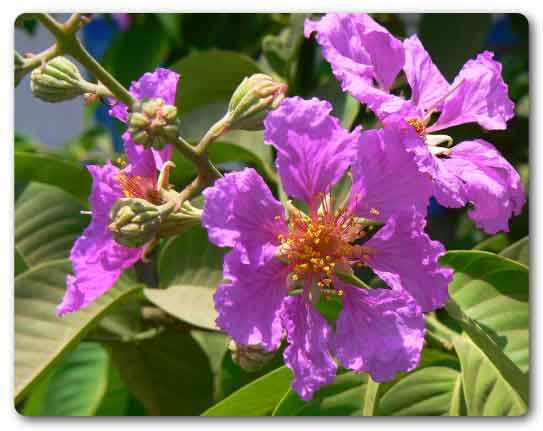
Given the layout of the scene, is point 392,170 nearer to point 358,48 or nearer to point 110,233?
point 358,48

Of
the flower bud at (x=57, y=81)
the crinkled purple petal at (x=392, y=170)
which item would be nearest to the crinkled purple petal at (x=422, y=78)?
the crinkled purple petal at (x=392, y=170)

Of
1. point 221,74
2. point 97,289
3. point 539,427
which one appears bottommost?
point 539,427

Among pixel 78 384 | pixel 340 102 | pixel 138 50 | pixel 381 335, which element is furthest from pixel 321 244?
pixel 138 50

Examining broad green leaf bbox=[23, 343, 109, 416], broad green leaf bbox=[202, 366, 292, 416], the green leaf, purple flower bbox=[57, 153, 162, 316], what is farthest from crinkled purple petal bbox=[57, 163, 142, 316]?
the green leaf

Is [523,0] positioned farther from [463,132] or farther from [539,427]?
[539,427]

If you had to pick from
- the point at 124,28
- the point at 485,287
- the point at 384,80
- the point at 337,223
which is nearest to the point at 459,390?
the point at 485,287
